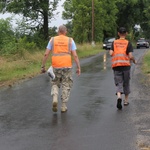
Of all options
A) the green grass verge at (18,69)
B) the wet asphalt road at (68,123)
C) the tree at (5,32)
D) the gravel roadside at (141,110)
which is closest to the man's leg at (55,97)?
the wet asphalt road at (68,123)

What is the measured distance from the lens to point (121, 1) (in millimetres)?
64250

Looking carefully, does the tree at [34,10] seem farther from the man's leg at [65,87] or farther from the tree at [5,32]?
the man's leg at [65,87]

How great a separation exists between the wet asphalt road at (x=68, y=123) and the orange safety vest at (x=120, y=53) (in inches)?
41.5

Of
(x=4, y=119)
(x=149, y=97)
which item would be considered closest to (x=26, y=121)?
(x=4, y=119)

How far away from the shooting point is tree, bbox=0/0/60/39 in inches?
1801

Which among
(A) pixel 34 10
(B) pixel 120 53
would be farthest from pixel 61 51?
(A) pixel 34 10

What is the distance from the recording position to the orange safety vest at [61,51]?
790 cm

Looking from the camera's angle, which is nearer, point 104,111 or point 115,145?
point 115,145

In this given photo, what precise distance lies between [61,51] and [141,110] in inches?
87.1

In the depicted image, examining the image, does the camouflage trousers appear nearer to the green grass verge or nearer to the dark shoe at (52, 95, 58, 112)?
the dark shoe at (52, 95, 58, 112)

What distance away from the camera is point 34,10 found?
4734cm

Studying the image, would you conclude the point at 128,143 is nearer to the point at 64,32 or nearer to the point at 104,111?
the point at 104,111

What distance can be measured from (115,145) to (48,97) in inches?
191

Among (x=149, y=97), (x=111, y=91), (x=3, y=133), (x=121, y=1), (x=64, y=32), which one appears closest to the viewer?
(x=3, y=133)
